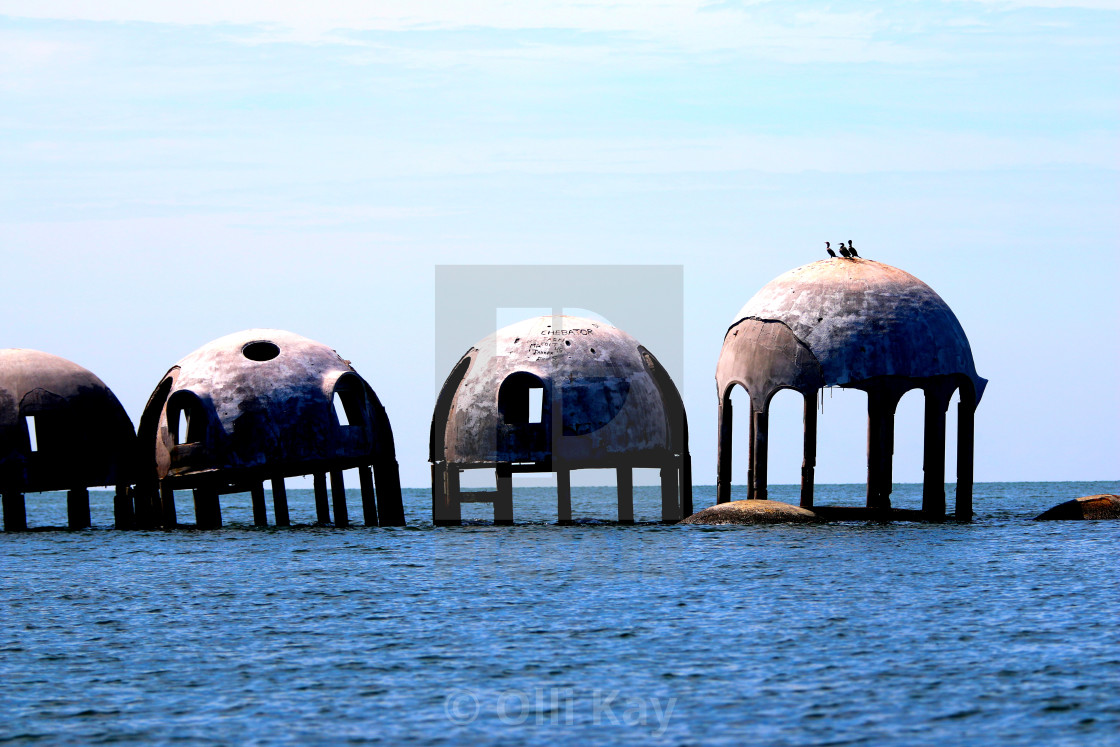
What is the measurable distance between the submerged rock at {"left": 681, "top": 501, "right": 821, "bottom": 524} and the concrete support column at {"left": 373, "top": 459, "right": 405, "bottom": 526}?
8.56m

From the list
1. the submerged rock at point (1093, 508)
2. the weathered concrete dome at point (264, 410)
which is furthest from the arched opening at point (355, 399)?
the submerged rock at point (1093, 508)

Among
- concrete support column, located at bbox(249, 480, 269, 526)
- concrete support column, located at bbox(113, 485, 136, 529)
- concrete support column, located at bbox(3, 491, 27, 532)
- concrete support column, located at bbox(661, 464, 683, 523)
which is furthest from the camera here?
concrete support column, located at bbox(249, 480, 269, 526)

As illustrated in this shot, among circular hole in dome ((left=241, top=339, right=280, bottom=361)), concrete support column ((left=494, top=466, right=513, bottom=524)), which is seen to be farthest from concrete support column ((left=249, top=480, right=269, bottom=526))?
concrete support column ((left=494, top=466, right=513, bottom=524))

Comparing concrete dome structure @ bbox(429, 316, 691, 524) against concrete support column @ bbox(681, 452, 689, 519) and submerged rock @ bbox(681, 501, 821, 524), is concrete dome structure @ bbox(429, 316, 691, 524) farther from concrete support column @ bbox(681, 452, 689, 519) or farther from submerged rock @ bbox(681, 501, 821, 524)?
submerged rock @ bbox(681, 501, 821, 524)

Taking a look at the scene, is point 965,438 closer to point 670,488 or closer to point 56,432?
point 670,488

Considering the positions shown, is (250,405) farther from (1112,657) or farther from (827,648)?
(1112,657)

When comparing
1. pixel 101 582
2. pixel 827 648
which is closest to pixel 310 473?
pixel 101 582

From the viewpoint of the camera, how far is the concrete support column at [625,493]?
3941 centimetres

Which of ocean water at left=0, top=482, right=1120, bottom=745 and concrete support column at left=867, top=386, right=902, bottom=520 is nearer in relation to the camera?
ocean water at left=0, top=482, right=1120, bottom=745

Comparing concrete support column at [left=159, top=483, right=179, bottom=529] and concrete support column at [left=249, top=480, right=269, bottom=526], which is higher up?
concrete support column at [left=159, top=483, right=179, bottom=529]

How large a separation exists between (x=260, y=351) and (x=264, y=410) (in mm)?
2357

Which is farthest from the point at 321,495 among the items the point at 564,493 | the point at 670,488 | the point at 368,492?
the point at 670,488

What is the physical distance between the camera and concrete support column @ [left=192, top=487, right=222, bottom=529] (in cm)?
4093

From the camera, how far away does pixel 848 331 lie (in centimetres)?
3703
